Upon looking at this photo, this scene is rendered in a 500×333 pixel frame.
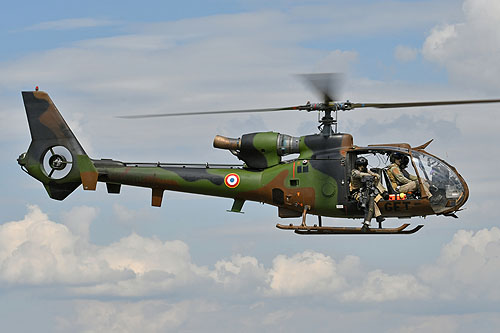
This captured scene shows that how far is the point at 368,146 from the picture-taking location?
31.7 metres

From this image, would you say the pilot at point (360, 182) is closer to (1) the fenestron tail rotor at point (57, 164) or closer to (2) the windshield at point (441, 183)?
(2) the windshield at point (441, 183)

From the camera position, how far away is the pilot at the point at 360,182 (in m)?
31.0

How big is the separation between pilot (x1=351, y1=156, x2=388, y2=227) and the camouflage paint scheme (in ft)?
0.77

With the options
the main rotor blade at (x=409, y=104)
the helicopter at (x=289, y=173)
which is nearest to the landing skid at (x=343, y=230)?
the helicopter at (x=289, y=173)

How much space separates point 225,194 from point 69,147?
7.04m

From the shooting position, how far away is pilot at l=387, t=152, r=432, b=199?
31016 mm

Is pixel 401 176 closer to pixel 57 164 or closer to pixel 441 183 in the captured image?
pixel 441 183

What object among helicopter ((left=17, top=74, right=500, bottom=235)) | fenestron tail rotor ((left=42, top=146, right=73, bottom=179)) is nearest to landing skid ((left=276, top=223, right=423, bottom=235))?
helicopter ((left=17, top=74, right=500, bottom=235))

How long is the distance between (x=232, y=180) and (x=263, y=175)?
1.20 m

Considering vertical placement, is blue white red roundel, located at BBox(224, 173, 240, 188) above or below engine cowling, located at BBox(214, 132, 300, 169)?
below

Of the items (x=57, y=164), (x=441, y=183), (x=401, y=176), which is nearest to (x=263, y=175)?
(x=401, y=176)

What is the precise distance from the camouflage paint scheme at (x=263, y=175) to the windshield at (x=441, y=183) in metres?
0.17

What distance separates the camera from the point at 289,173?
3262 centimetres

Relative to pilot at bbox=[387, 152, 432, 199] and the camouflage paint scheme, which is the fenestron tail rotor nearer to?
the camouflage paint scheme
